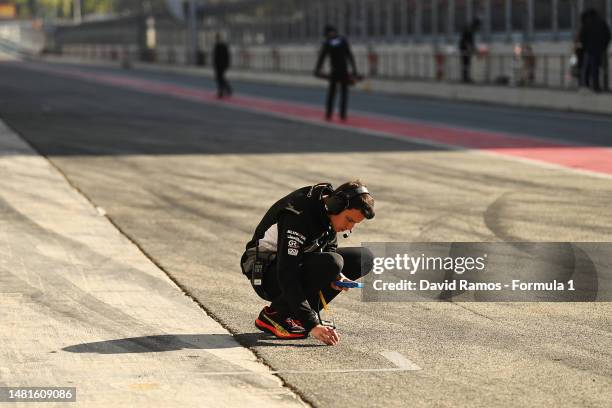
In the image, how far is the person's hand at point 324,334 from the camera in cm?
704

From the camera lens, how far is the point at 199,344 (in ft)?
24.2

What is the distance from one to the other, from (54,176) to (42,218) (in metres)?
3.72

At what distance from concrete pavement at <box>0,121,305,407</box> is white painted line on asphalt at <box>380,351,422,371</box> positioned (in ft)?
2.31

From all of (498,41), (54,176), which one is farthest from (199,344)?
(498,41)

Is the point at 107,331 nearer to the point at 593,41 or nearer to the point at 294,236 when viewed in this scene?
the point at 294,236

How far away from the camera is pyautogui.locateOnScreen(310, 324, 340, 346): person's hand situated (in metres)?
7.04

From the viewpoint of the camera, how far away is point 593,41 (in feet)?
91.0

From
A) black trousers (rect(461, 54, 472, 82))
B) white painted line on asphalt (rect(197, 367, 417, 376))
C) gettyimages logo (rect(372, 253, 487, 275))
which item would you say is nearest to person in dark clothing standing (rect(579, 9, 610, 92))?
black trousers (rect(461, 54, 472, 82))

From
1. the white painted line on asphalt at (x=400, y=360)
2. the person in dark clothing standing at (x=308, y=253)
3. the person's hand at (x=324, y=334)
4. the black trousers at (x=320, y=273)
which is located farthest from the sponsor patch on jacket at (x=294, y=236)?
the white painted line on asphalt at (x=400, y=360)

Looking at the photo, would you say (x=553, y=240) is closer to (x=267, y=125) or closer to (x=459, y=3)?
(x=267, y=125)

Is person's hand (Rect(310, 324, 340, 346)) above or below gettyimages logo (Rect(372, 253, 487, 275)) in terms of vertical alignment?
above

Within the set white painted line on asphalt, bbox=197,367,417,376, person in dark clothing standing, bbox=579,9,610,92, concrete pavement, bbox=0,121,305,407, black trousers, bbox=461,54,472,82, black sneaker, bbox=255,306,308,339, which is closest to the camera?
concrete pavement, bbox=0,121,305,407

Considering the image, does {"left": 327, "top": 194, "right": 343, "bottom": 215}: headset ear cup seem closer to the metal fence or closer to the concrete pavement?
the concrete pavement

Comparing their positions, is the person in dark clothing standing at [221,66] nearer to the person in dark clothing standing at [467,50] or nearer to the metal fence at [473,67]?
the metal fence at [473,67]
